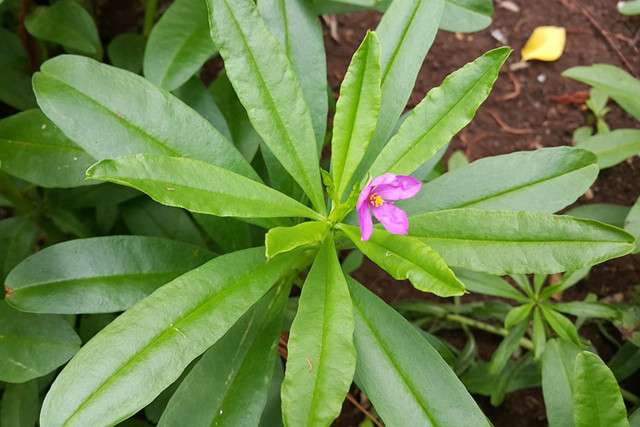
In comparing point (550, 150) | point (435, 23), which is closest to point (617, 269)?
point (550, 150)

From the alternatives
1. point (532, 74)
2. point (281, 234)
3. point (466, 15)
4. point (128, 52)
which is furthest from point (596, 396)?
point (532, 74)

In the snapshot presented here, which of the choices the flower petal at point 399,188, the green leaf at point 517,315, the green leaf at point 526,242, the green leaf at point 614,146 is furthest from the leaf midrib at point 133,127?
the green leaf at point 614,146

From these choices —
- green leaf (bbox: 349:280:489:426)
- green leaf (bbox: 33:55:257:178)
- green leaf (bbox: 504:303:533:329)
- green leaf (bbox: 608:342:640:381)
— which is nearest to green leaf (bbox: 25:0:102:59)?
green leaf (bbox: 33:55:257:178)

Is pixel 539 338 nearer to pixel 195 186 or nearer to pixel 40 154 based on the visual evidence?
pixel 195 186

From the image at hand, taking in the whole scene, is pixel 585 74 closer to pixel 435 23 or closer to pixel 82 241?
pixel 435 23

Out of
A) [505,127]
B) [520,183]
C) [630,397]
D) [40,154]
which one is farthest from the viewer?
[505,127]

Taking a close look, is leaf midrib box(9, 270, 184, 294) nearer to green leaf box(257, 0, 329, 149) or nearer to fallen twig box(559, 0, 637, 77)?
green leaf box(257, 0, 329, 149)
